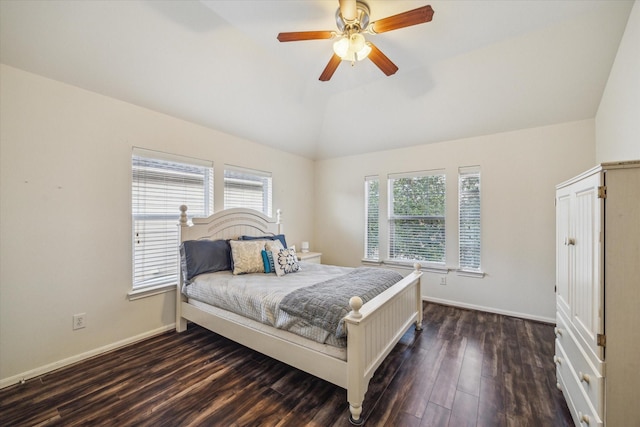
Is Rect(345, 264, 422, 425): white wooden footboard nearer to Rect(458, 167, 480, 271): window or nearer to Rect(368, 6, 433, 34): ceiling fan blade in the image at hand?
Rect(458, 167, 480, 271): window

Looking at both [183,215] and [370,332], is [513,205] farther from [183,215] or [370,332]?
[183,215]

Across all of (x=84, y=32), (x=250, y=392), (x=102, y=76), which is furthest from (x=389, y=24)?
(x=250, y=392)

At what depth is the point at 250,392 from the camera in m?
1.96

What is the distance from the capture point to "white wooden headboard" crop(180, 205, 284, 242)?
9.86 feet

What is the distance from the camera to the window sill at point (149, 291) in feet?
8.86

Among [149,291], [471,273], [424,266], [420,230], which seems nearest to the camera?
[149,291]

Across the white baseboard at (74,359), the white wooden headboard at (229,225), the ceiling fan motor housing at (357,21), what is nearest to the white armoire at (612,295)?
the ceiling fan motor housing at (357,21)

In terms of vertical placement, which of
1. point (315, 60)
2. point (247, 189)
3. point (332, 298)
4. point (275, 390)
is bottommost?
point (275, 390)

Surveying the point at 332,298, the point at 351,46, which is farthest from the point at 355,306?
the point at 351,46

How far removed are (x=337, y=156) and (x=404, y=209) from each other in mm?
1566

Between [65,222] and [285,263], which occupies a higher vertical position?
[65,222]

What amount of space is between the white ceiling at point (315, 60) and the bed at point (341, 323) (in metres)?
1.38

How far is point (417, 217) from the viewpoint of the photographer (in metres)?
4.08

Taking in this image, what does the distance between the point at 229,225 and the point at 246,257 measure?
0.69 meters
